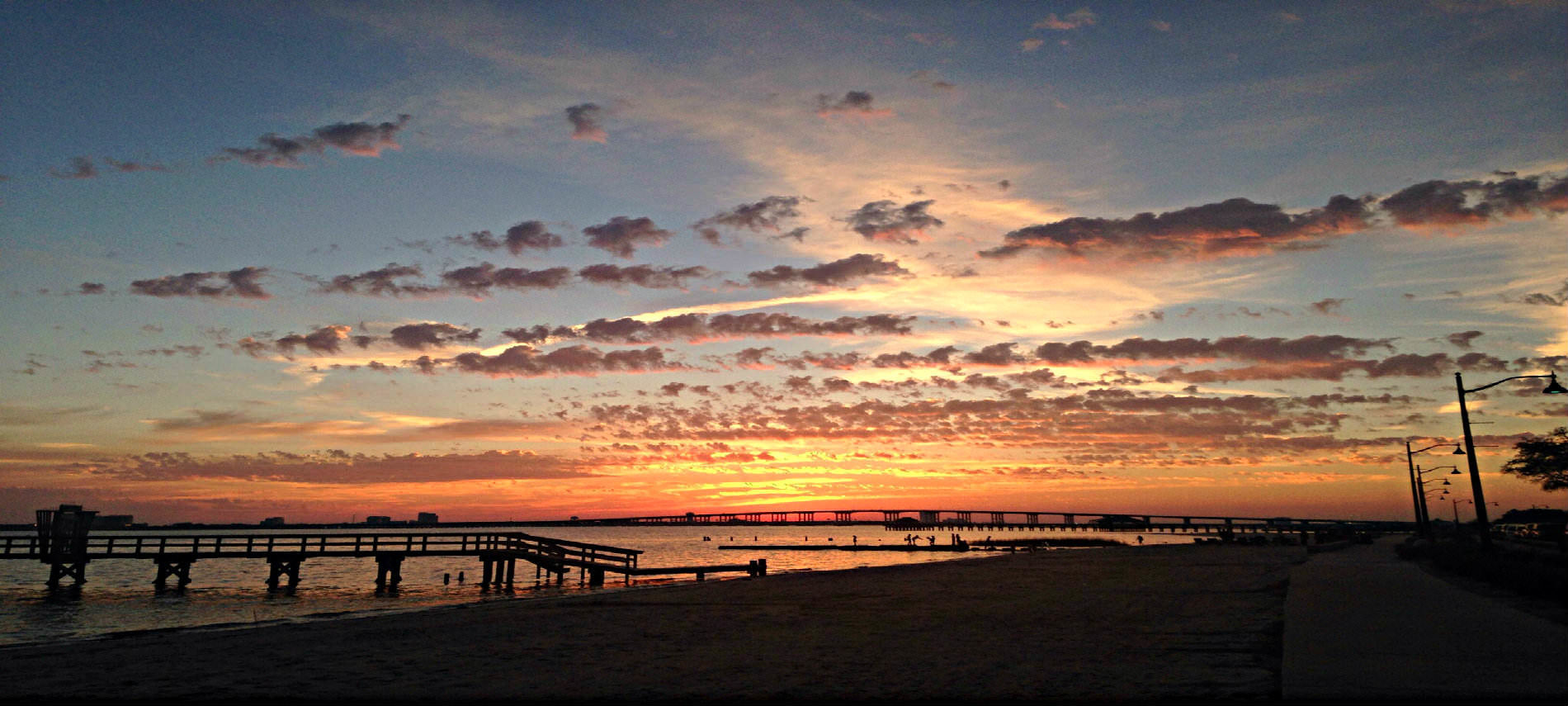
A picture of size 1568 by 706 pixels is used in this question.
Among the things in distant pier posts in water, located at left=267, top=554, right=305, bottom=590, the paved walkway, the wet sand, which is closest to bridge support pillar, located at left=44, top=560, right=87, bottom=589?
distant pier posts in water, located at left=267, top=554, right=305, bottom=590

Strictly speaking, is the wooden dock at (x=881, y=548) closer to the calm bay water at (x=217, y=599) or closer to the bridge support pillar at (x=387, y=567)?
the calm bay water at (x=217, y=599)

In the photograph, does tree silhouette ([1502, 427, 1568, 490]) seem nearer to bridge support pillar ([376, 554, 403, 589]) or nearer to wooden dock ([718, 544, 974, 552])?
wooden dock ([718, 544, 974, 552])

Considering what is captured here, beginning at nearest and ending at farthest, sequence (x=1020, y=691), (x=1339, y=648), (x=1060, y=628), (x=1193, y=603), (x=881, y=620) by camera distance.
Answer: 1. (x=1020, y=691)
2. (x=1339, y=648)
3. (x=1060, y=628)
4. (x=881, y=620)
5. (x=1193, y=603)

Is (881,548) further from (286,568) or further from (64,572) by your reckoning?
(64,572)

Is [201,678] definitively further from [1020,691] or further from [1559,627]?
[1559,627]

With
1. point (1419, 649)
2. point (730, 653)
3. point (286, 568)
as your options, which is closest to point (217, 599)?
point (286, 568)

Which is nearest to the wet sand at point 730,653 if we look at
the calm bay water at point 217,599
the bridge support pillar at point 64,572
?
the calm bay water at point 217,599

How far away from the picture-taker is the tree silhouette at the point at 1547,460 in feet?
267

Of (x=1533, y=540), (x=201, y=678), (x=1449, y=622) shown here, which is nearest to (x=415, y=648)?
(x=201, y=678)

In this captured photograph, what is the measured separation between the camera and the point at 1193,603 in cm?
2327

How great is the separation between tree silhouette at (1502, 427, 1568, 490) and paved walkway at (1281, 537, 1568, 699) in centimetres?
8281

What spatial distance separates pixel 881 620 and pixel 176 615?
32622 millimetres

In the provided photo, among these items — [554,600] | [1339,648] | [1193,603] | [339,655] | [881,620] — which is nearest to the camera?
[1339,648]

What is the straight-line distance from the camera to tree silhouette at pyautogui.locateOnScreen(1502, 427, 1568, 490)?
3206 inches
